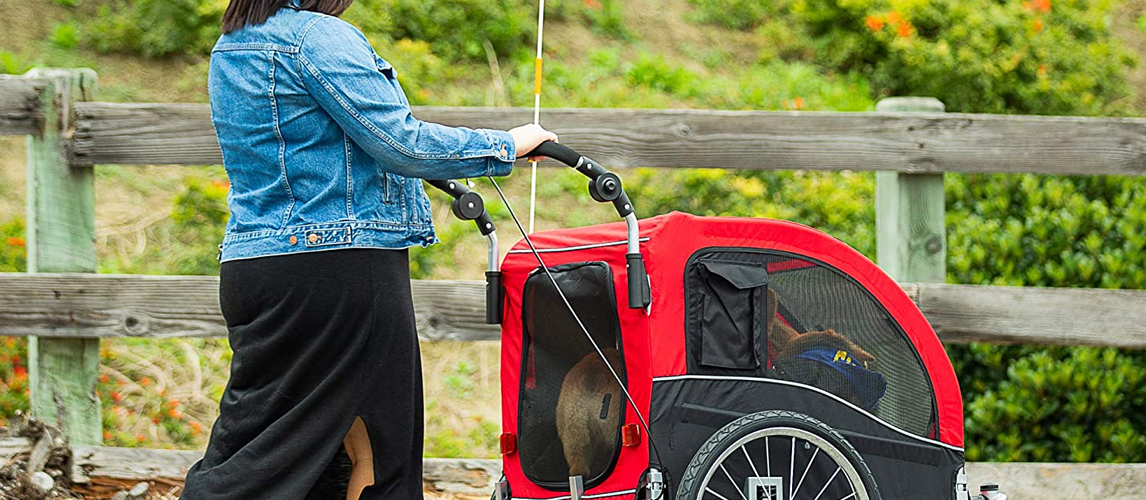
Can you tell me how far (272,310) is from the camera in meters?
2.40

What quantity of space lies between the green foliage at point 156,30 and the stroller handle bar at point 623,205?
16.0 ft

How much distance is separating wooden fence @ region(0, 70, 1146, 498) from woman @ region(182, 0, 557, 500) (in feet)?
3.85

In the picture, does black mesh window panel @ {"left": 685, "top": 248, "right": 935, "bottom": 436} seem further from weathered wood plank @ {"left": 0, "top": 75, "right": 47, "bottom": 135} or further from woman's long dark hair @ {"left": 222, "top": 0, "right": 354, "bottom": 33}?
weathered wood plank @ {"left": 0, "top": 75, "right": 47, "bottom": 135}

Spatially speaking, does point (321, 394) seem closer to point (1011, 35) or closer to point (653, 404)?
point (653, 404)

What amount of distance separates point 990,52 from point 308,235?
539cm

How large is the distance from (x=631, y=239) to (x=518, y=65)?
496cm

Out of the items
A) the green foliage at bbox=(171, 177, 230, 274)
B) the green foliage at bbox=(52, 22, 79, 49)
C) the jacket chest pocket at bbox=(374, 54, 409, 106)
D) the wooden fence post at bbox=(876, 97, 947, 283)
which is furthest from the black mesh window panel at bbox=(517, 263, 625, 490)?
the green foliage at bbox=(52, 22, 79, 49)

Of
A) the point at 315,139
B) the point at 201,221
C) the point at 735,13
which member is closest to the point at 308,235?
the point at 315,139

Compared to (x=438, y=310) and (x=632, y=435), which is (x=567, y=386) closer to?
(x=632, y=435)

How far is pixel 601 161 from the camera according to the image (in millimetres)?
3607

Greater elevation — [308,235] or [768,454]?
[308,235]

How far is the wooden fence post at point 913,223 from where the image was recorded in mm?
3689

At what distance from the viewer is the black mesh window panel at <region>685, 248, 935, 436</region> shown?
8.41 feet

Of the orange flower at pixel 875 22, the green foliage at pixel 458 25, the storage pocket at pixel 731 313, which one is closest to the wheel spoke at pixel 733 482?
the storage pocket at pixel 731 313
